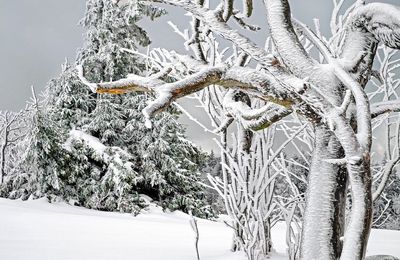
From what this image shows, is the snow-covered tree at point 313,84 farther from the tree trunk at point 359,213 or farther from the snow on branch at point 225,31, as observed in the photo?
the tree trunk at point 359,213

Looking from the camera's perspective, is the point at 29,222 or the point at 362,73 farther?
the point at 29,222

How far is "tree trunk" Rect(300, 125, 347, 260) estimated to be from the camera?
5.80 feet

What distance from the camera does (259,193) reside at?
3.00 meters

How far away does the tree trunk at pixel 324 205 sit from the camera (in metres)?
1.77

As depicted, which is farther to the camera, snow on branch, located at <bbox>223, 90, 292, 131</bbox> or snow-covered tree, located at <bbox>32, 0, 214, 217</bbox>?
snow-covered tree, located at <bbox>32, 0, 214, 217</bbox>

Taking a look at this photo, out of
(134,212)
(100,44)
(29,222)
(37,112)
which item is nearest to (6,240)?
(29,222)

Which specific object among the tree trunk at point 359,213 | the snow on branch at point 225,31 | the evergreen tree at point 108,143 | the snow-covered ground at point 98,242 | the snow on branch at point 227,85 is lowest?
the snow-covered ground at point 98,242

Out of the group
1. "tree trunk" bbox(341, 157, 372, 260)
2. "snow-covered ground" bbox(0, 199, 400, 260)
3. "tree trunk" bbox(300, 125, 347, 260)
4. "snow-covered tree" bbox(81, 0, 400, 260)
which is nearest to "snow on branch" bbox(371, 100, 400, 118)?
"snow-covered tree" bbox(81, 0, 400, 260)

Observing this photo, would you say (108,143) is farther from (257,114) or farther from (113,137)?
(257,114)

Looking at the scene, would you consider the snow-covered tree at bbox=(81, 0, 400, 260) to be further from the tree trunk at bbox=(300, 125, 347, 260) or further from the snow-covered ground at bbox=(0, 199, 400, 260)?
the snow-covered ground at bbox=(0, 199, 400, 260)

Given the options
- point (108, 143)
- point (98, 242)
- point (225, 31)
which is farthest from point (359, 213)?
point (108, 143)

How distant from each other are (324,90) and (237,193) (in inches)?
65.0

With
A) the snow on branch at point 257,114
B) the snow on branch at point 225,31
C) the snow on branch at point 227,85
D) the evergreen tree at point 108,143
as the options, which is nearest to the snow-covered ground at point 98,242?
the snow on branch at point 257,114

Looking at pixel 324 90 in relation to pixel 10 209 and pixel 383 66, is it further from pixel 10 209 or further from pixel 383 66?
pixel 10 209
